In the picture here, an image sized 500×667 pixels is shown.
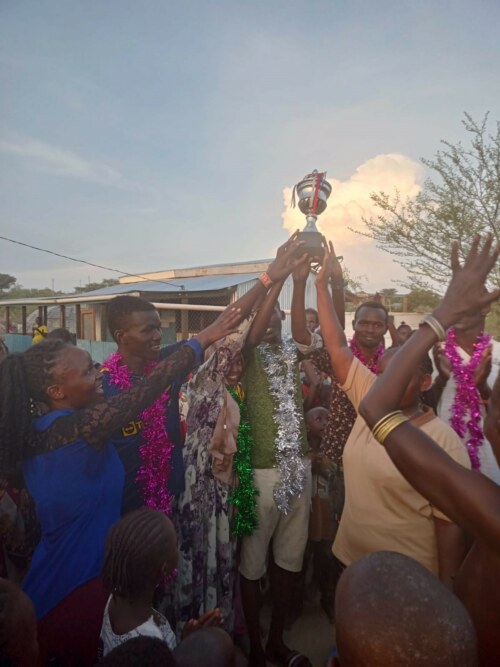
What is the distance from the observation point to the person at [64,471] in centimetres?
186

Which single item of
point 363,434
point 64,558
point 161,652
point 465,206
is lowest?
point 64,558

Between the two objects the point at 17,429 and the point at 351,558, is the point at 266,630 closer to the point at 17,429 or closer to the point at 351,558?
the point at 351,558

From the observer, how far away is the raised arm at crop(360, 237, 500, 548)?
1.10 m

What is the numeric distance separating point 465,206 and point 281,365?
27.8 ft

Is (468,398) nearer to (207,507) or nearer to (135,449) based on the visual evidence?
(207,507)

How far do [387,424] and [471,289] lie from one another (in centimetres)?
51

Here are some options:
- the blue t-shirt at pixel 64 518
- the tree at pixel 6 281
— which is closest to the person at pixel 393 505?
the blue t-shirt at pixel 64 518

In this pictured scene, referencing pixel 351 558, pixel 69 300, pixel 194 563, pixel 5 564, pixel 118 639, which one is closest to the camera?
pixel 118 639

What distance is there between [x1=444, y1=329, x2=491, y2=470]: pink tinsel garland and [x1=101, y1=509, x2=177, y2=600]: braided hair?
1.83 metres

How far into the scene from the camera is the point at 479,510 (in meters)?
1.08

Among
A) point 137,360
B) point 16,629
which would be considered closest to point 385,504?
point 16,629

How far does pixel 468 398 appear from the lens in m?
2.69

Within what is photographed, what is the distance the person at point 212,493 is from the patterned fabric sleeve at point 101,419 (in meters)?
0.78

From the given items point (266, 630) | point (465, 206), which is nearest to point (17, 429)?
point (266, 630)
